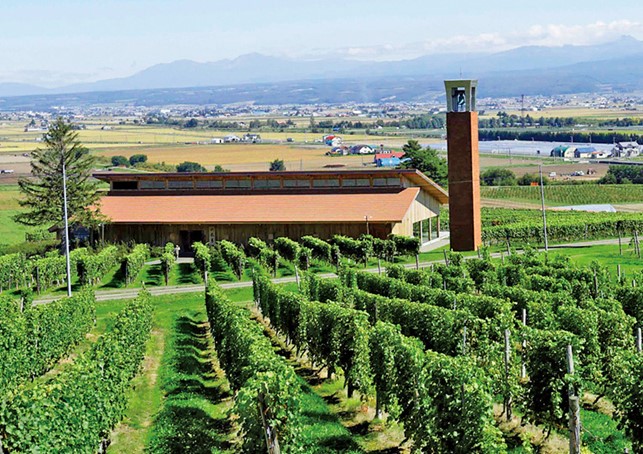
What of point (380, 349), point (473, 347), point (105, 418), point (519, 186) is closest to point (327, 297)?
point (473, 347)

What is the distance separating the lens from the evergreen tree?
66000mm

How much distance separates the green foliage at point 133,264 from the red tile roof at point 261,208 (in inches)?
243

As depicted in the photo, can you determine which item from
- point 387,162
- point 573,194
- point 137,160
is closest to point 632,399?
point 573,194

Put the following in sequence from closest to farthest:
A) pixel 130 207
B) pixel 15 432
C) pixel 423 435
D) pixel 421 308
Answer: pixel 15 432
pixel 423 435
pixel 421 308
pixel 130 207

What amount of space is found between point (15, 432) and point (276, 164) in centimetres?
12934

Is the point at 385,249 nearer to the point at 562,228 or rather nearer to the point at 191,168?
the point at 562,228

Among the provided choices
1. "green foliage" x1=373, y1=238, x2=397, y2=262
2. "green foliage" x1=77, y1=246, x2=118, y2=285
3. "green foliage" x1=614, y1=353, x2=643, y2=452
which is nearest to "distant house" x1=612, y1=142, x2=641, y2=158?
"green foliage" x1=373, y1=238, x2=397, y2=262

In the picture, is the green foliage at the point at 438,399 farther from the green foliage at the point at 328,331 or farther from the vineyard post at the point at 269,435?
the vineyard post at the point at 269,435

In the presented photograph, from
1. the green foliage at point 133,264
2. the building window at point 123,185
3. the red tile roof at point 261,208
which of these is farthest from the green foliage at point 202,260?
the building window at point 123,185

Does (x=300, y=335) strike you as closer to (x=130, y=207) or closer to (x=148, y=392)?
(x=148, y=392)

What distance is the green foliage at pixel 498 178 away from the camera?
13200cm

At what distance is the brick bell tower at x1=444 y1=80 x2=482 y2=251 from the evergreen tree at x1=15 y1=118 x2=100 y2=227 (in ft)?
79.6

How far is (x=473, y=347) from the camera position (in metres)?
29.8

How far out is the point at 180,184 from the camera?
247 ft
